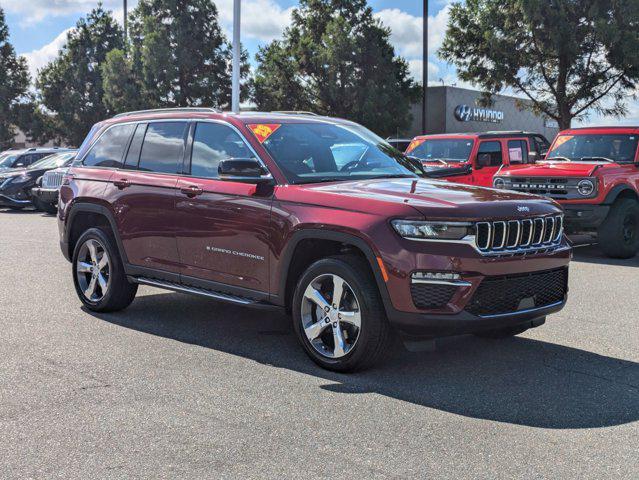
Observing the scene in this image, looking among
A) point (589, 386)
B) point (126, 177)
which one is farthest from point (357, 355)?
point (126, 177)

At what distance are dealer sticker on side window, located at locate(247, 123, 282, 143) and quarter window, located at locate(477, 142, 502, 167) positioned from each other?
9.45 metres

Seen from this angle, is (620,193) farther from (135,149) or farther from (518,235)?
(135,149)

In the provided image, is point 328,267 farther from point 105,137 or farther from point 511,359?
point 105,137

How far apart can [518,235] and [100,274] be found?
13.0ft

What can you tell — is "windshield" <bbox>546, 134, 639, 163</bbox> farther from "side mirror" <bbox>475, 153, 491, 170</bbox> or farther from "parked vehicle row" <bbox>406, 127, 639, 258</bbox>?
"side mirror" <bbox>475, 153, 491, 170</bbox>

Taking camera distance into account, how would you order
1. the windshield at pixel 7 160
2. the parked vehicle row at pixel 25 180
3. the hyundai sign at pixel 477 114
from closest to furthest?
the parked vehicle row at pixel 25 180
the windshield at pixel 7 160
the hyundai sign at pixel 477 114

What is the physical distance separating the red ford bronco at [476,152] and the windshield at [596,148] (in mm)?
1658

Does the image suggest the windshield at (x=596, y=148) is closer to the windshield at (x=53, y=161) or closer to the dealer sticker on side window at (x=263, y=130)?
the dealer sticker on side window at (x=263, y=130)

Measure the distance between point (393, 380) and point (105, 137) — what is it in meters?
4.00

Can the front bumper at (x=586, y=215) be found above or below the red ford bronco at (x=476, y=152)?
below

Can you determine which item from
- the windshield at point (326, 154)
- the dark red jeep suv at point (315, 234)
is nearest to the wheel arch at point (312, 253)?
the dark red jeep suv at point (315, 234)

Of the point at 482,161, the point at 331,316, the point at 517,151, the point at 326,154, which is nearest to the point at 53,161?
the point at 482,161

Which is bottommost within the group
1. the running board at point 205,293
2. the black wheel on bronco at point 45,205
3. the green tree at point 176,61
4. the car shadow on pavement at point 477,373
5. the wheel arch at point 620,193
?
the car shadow on pavement at point 477,373

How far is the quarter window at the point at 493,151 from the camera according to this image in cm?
1502
